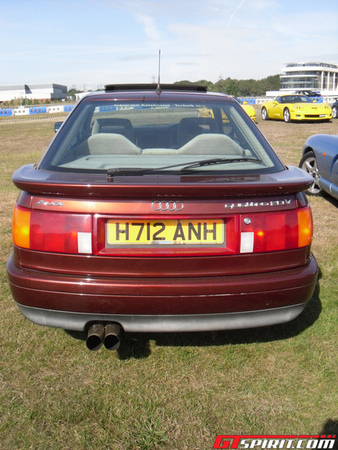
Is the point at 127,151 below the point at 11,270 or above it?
above

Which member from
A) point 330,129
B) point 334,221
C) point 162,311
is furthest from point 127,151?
point 330,129

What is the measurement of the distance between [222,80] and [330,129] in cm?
12026

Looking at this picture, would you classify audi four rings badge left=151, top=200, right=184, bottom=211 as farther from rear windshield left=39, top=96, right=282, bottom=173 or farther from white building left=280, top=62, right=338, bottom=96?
white building left=280, top=62, right=338, bottom=96

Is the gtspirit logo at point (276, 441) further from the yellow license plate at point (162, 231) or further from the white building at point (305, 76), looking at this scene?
the white building at point (305, 76)

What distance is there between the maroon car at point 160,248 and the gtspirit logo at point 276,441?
0.52 m

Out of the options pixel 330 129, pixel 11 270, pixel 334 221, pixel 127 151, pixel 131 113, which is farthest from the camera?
pixel 330 129

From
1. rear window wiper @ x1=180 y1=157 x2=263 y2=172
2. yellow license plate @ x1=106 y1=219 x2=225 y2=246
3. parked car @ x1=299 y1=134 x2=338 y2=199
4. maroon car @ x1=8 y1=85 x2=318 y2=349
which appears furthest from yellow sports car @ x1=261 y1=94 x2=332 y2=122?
yellow license plate @ x1=106 y1=219 x2=225 y2=246

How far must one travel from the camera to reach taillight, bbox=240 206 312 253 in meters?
2.10

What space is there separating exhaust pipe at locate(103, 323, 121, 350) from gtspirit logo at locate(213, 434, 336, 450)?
66 centimetres

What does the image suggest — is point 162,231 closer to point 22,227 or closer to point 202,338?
point 22,227

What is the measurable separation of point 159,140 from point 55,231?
3.61 ft

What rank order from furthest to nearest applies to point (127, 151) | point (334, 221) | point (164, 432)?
1. point (334, 221)
2. point (127, 151)
3. point (164, 432)

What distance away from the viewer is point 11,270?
224cm

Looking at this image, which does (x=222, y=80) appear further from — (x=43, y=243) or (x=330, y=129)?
(x=43, y=243)
